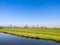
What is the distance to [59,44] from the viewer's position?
30.0 meters

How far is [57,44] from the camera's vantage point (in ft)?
98.9

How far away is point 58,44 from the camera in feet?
98.9

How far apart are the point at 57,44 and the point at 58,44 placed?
0.26 metres

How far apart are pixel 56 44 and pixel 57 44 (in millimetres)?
268

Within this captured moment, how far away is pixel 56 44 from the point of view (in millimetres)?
30125

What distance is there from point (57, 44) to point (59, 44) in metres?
0.50

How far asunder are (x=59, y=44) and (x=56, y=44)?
0.76 m

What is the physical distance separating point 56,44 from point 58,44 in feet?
1.72

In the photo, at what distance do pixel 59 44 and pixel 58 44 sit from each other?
10.1 inches
